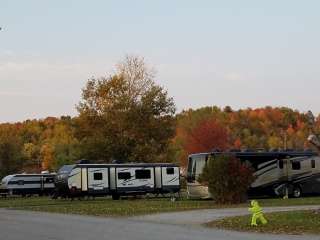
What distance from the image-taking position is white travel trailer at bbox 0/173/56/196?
192 ft

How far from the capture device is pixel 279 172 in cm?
4216

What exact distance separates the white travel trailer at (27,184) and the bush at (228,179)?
88.6ft

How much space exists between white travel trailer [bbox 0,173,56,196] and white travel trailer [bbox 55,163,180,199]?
1211 centimetres

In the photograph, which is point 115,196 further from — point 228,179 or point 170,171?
point 228,179

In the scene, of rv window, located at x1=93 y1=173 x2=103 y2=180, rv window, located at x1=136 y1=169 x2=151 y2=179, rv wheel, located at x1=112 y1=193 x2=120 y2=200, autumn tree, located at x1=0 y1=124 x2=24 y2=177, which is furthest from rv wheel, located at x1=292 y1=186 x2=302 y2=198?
autumn tree, located at x1=0 y1=124 x2=24 y2=177

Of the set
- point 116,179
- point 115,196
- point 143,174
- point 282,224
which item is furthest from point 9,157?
point 282,224

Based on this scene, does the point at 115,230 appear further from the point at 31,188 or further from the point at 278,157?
the point at 31,188

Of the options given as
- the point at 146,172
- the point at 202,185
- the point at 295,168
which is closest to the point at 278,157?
the point at 295,168

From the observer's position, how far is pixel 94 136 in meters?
60.9

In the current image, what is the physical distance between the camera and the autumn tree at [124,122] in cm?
6088

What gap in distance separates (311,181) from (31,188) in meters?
27.5

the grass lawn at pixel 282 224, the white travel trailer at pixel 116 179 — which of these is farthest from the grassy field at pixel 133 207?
the white travel trailer at pixel 116 179

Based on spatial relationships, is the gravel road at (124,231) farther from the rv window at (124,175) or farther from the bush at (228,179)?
the rv window at (124,175)

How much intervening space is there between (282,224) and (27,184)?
42718mm
